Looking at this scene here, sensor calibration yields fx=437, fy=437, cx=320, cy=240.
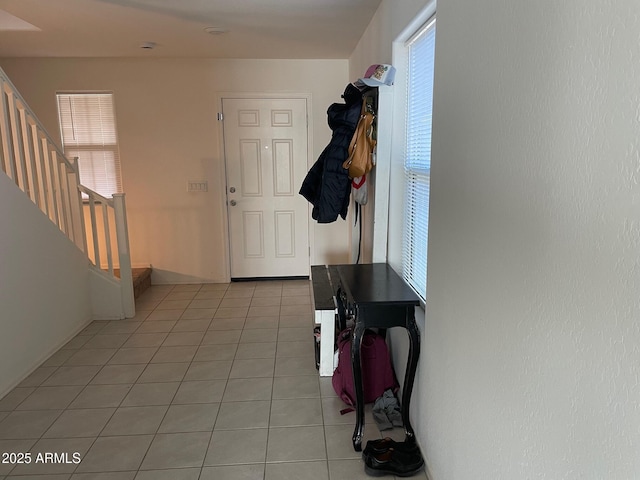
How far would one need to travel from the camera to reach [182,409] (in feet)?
7.86

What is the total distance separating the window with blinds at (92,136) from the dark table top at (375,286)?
316 cm

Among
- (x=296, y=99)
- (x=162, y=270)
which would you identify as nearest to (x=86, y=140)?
(x=162, y=270)

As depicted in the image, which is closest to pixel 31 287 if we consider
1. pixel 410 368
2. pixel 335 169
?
pixel 335 169

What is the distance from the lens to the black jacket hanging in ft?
8.80

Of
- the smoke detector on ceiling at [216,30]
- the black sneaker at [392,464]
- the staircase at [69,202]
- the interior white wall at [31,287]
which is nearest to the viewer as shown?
the black sneaker at [392,464]

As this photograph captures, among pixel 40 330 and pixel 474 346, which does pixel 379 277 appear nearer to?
pixel 474 346

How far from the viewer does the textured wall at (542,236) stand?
0.73 meters

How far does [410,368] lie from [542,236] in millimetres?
1192

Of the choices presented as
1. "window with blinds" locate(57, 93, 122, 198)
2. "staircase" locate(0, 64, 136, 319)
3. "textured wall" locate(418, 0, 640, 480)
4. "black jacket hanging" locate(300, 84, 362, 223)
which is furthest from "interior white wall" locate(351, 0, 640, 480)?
"window with blinds" locate(57, 93, 122, 198)

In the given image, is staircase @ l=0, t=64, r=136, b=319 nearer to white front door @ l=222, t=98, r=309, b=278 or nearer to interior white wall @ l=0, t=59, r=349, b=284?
interior white wall @ l=0, t=59, r=349, b=284

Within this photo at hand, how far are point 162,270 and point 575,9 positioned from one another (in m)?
4.57

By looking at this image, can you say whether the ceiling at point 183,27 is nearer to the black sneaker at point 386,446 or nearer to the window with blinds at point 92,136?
the window with blinds at point 92,136

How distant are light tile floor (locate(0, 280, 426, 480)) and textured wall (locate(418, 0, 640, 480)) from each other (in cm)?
82

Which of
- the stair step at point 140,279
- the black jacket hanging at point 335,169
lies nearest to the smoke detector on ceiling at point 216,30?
the black jacket hanging at point 335,169
